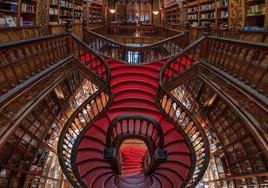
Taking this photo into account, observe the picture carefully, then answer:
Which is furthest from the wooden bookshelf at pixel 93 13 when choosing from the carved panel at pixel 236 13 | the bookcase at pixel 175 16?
the carved panel at pixel 236 13

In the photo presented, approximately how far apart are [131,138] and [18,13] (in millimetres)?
3964

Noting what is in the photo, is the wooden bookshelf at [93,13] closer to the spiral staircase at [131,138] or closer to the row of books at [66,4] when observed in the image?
the row of books at [66,4]

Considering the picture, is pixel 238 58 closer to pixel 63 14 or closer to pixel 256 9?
pixel 256 9

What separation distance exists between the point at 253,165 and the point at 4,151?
11.2ft

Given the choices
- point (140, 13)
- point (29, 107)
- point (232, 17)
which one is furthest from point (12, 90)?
point (140, 13)

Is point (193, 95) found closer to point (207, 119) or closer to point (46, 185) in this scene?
point (207, 119)

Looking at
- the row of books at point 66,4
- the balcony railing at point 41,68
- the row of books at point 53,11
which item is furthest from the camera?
the row of books at point 66,4

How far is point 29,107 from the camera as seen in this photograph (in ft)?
9.91

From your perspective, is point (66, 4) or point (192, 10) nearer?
point (66, 4)

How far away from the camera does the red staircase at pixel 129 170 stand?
14.3 feet

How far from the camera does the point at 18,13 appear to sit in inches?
203

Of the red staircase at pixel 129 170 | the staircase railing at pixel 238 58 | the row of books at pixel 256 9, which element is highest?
Result: the row of books at pixel 256 9

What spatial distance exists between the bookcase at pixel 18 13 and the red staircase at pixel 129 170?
2656 mm

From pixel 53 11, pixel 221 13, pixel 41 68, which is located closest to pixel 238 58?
pixel 41 68
